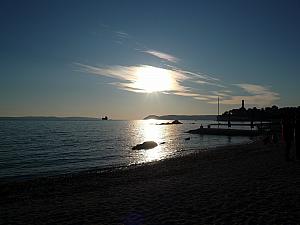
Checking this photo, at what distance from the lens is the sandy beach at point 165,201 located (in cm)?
873

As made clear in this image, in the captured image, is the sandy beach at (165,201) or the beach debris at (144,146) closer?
the sandy beach at (165,201)

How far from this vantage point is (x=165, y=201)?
11.0 meters

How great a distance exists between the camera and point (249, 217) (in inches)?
330

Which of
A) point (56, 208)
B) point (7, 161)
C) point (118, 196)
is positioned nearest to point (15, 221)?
point (56, 208)

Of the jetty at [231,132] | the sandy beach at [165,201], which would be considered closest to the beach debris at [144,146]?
the sandy beach at [165,201]

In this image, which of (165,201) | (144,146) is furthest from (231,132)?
(165,201)

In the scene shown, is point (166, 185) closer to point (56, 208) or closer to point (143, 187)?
point (143, 187)

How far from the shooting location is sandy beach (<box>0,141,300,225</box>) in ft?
28.7

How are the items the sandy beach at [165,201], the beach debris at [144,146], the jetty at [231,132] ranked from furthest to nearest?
the jetty at [231,132] < the beach debris at [144,146] < the sandy beach at [165,201]

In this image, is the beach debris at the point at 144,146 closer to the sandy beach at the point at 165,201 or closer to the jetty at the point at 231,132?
the sandy beach at the point at 165,201

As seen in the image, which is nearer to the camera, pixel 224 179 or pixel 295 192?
pixel 295 192

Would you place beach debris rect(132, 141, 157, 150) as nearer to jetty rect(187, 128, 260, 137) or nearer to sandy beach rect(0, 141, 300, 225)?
sandy beach rect(0, 141, 300, 225)

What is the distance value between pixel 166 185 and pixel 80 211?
5297 millimetres

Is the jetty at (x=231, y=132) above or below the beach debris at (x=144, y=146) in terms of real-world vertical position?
above
